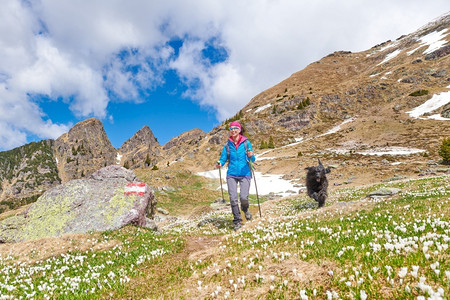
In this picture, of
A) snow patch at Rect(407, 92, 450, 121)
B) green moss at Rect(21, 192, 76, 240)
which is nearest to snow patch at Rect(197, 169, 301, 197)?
green moss at Rect(21, 192, 76, 240)

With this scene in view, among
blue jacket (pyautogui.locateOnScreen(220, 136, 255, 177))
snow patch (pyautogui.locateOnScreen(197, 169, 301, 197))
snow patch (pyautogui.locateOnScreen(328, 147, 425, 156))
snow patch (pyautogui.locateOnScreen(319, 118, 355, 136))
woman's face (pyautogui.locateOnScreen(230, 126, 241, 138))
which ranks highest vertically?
snow patch (pyautogui.locateOnScreen(319, 118, 355, 136))

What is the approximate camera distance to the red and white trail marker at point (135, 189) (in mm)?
16553

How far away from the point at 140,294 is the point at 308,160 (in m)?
68.6

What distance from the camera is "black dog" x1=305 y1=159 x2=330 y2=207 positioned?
56.1ft

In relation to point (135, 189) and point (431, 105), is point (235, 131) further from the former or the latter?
point (431, 105)

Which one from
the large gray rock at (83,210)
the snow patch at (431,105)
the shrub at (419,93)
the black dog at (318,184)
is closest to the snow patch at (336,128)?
the snow patch at (431,105)

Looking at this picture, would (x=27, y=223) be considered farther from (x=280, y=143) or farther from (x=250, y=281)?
(x=280, y=143)

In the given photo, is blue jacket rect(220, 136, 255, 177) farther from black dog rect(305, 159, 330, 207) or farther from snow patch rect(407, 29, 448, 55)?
snow patch rect(407, 29, 448, 55)

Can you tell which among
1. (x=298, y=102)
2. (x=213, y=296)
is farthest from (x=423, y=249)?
(x=298, y=102)

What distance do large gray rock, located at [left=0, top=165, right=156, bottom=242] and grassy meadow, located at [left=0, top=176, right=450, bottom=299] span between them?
373 cm

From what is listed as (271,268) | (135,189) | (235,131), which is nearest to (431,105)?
(235,131)

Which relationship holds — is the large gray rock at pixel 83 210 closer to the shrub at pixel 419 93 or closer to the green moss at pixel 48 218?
the green moss at pixel 48 218

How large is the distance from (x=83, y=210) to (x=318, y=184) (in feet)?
51.9

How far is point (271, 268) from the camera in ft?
18.6
